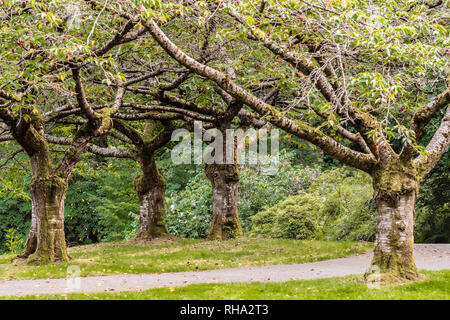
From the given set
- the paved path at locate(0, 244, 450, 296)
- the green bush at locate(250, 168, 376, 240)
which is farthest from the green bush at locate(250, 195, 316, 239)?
the paved path at locate(0, 244, 450, 296)

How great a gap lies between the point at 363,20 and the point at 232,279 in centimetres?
577

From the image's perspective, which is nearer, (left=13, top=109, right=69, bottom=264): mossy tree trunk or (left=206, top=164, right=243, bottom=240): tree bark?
(left=13, top=109, right=69, bottom=264): mossy tree trunk

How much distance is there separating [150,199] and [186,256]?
5.21 meters

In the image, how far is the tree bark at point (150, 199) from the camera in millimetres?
19500

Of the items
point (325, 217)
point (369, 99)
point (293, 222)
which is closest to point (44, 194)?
point (369, 99)

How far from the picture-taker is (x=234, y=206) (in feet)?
61.0

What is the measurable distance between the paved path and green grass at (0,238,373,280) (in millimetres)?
719

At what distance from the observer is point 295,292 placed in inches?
348

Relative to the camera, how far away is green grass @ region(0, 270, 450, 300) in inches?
330

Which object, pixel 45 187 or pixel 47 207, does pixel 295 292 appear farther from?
pixel 45 187

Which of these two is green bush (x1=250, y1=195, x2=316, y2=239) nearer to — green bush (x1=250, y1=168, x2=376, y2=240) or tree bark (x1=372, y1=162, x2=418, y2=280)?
green bush (x1=250, y1=168, x2=376, y2=240)

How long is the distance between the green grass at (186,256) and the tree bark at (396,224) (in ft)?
13.5

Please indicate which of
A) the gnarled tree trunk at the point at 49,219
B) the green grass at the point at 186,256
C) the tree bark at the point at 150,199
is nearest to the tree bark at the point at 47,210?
the gnarled tree trunk at the point at 49,219

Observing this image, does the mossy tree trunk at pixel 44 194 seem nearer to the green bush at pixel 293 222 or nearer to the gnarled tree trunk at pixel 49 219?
the gnarled tree trunk at pixel 49 219
